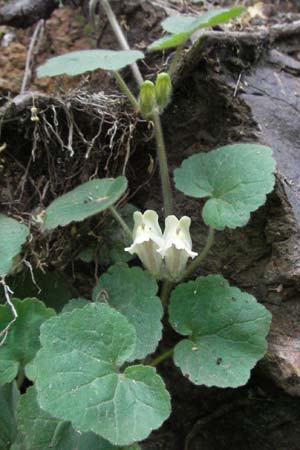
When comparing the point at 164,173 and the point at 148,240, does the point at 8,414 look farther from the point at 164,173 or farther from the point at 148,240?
the point at 164,173

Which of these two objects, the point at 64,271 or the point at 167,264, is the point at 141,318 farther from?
the point at 64,271

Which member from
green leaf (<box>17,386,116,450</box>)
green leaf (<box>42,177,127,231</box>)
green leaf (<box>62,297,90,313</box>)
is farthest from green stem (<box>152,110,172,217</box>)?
green leaf (<box>17,386,116,450</box>)

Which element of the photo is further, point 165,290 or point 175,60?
point 175,60

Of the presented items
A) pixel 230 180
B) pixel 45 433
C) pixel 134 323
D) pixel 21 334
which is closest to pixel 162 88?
pixel 230 180

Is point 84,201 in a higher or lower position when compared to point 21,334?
higher

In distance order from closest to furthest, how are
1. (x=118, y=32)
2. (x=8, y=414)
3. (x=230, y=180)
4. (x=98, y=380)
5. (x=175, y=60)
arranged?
1. (x=98, y=380)
2. (x=8, y=414)
3. (x=230, y=180)
4. (x=175, y=60)
5. (x=118, y=32)

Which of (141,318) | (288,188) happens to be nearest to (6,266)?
(141,318)

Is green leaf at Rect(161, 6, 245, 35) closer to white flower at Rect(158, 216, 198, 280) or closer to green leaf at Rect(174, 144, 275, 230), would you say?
green leaf at Rect(174, 144, 275, 230)
